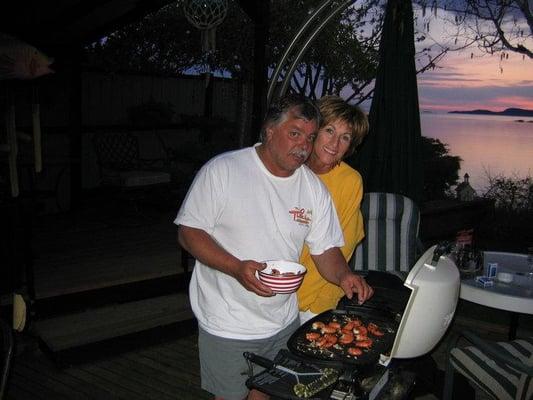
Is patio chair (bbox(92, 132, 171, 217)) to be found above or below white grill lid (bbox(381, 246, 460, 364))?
below

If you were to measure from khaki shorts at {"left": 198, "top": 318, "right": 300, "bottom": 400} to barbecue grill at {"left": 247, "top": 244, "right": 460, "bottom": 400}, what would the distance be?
0.93 feet

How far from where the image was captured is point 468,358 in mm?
3361

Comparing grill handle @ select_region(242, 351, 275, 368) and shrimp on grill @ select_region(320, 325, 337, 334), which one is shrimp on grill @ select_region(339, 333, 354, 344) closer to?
shrimp on grill @ select_region(320, 325, 337, 334)

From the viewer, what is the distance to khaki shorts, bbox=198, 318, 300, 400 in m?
2.24

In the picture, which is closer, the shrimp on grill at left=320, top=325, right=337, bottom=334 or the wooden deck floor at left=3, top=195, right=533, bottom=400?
the shrimp on grill at left=320, top=325, right=337, bottom=334

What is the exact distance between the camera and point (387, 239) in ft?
16.3

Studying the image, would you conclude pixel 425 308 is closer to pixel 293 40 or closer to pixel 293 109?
pixel 293 109

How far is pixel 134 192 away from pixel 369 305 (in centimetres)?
600

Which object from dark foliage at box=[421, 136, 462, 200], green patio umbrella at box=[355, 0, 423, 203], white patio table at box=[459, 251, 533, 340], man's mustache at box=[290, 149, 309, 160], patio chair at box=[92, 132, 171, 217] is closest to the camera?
man's mustache at box=[290, 149, 309, 160]

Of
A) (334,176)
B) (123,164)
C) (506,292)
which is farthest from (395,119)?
(123,164)

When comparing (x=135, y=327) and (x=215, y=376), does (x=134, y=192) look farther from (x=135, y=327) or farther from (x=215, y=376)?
(x=215, y=376)

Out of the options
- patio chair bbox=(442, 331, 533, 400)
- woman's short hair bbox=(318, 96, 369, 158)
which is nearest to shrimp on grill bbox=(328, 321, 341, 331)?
woman's short hair bbox=(318, 96, 369, 158)

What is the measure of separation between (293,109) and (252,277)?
0.69m

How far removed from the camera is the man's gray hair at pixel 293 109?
2207 mm
